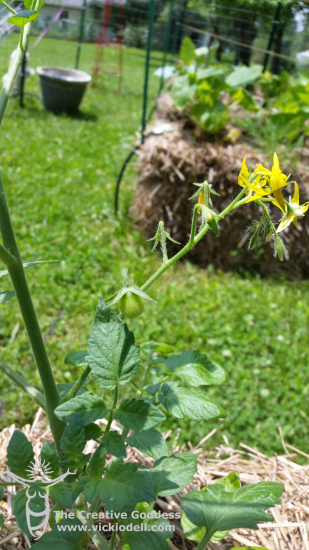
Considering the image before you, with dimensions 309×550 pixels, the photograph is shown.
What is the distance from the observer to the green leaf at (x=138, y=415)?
0.58m

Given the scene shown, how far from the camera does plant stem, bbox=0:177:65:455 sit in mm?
580

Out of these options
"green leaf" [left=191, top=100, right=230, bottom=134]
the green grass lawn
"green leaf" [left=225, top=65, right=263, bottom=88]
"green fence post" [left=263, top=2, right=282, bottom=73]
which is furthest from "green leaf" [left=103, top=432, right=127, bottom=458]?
"green fence post" [left=263, top=2, right=282, bottom=73]

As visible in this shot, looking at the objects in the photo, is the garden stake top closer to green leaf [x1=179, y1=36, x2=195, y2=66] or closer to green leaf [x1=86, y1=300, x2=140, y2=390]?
green leaf [x1=86, y1=300, x2=140, y2=390]

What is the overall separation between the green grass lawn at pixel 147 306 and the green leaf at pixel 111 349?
1001 millimetres

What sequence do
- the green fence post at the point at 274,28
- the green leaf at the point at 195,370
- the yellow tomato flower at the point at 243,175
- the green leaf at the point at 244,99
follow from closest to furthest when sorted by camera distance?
the yellow tomato flower at the point at 243,175 < the green leaf at the point at 195,370 < the green leaf at the point at 244,99 < the green fence post at the point at 274,28

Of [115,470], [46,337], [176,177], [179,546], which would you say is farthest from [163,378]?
[176,177]

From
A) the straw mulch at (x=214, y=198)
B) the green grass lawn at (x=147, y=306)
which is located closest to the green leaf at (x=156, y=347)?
the green grass lawn at (x=147, y=306)

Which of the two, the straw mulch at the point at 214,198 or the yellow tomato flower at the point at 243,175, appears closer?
the yellow tomato flower at the point at 243,175

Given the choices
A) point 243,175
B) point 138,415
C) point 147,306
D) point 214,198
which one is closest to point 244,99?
point 214,198

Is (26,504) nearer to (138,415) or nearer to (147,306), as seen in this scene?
(138,415)

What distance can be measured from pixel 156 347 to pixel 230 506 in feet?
0.94

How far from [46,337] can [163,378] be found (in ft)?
3.90

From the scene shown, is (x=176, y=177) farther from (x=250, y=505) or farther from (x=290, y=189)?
(x=250, y=505)

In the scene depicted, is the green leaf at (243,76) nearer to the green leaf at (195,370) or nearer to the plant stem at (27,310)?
the green leaf at (195,370)
